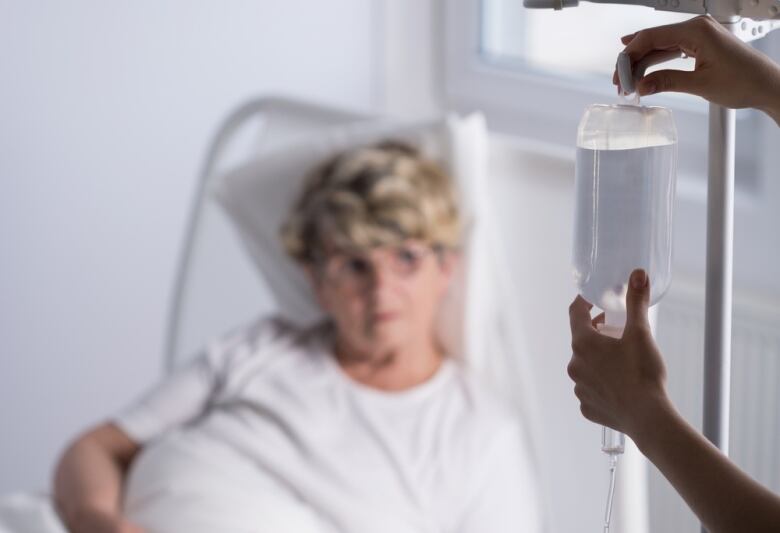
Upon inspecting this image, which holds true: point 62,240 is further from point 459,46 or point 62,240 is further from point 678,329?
point 678,329

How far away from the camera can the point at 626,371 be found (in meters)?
0.59

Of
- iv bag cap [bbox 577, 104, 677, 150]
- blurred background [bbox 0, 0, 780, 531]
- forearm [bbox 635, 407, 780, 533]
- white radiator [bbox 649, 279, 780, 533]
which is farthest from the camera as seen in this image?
blurred background [bbox 0, 0, 780, 531]

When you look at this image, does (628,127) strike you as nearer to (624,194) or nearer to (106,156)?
(624,194)

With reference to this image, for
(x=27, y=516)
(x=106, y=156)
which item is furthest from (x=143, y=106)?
(x=27, y=516)

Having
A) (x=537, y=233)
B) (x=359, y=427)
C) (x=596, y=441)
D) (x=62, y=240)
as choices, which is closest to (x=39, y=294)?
(x=62, y=240)

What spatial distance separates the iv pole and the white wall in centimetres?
132

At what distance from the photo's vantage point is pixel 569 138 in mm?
1705

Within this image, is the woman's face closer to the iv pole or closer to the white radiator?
the white radiator

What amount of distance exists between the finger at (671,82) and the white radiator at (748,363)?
1.35 feet

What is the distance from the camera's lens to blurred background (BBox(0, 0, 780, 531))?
5.87 ft

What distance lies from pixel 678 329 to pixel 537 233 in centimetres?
20

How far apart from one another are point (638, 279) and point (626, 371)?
0.05 m

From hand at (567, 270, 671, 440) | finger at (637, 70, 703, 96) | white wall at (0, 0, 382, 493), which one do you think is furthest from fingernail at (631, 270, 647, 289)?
white wall at (0, 0, 382, 493)

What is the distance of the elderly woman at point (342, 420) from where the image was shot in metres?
1.24
